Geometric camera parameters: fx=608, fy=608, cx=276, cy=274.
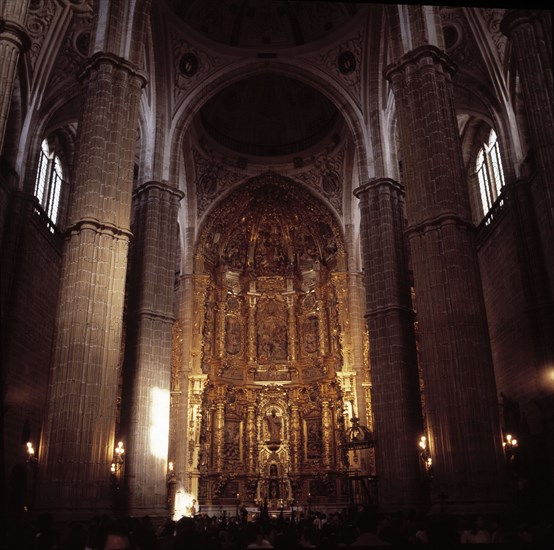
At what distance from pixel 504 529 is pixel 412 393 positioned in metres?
10.6

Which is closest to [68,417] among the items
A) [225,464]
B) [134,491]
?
[134,491]

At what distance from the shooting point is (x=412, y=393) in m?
19.1

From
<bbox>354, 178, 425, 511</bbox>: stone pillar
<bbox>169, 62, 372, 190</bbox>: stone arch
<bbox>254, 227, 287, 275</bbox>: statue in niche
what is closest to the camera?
<bbox>354, 178, 425, 511</bbox>: stone pillar

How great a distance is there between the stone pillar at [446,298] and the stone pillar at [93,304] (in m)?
6.95

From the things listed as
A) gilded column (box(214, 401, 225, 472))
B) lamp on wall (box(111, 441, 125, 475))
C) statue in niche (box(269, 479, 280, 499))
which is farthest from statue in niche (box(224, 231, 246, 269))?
lamp on wall (box(111, 441, 125, 475))

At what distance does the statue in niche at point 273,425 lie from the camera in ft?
105

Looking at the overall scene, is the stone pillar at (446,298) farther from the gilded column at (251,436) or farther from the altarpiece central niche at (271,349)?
the gilded column at (251,436)

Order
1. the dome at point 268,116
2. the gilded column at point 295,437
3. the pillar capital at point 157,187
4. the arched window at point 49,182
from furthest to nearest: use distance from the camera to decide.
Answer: the dome at point 268,116, the gilded column at point 295,437, the arched window at point 49,182, the pillar capital at point 157,187

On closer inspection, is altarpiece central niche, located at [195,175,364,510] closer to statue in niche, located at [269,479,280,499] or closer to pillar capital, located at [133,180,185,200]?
statue in niche, located at [269,479,280,499]

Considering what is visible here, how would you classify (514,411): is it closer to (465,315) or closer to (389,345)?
(389,345)

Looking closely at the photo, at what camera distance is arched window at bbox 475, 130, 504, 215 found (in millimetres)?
24516

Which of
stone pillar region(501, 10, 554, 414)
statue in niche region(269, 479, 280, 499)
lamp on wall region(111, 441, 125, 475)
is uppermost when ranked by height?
stone pillar region(501, 10, 554, 414)

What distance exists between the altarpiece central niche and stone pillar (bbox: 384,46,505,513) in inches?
641

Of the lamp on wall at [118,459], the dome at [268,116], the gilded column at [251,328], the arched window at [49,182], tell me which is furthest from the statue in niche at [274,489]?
the dome at [268,116]
